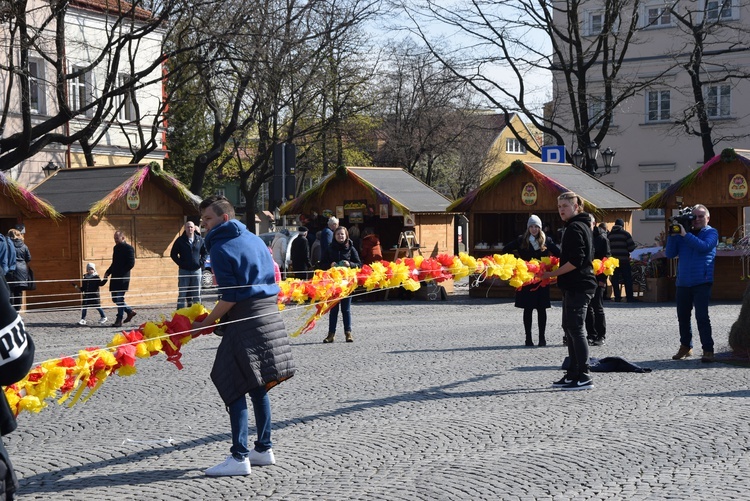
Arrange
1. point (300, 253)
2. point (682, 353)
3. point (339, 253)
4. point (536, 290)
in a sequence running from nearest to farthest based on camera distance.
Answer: point (682, 353)
point (536, 290)
point (339, 253)
point (300, 253)

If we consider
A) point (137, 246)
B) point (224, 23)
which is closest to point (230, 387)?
point (137, 246)

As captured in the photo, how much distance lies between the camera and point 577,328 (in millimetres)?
10422

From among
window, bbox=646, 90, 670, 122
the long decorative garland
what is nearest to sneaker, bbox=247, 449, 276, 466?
the long decorative garland

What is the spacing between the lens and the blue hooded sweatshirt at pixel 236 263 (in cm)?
695

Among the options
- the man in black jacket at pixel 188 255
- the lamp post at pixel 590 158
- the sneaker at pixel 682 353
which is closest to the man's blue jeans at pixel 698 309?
the sneaker at pixel 682 353

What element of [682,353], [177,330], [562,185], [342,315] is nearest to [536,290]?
[682,353]

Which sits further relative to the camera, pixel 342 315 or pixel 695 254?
pixel 342 315

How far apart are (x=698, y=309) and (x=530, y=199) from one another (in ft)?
41.5

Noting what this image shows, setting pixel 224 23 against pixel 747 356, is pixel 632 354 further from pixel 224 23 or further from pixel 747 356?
pixel 224 23

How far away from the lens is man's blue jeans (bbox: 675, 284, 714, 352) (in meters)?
12.3

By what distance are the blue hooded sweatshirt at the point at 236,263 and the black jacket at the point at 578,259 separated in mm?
4212

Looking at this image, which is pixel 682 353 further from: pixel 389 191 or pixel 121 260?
pixel 389 191

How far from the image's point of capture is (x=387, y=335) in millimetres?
16172

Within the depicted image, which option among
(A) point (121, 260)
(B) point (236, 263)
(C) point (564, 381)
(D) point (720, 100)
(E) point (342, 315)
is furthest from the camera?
(D) point (720, 100)
